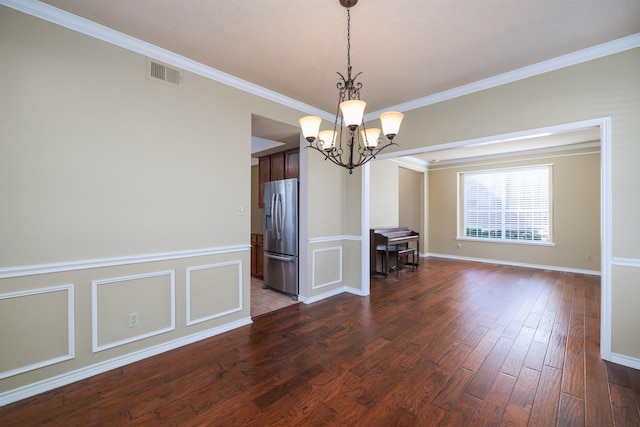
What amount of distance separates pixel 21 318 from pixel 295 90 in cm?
324

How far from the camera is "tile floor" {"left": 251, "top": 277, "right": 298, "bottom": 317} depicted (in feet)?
12.0

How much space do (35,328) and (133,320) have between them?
2.00ft

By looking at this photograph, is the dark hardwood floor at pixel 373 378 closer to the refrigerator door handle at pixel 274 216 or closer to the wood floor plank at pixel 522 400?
the wood floor plank at pixel 522 400

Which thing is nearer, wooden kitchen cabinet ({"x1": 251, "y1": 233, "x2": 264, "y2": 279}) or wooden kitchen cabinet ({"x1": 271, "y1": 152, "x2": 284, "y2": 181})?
wooden kitchen cabinet ({"x1": 271, "y1": 152, "x2": 284, "y2": 181})

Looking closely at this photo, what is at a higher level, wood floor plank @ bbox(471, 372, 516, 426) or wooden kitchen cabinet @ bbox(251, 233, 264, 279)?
wooden kitchen cabinet @ bbox(251, 233, 264, 279)

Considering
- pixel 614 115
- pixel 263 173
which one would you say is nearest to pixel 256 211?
pixel 263 173

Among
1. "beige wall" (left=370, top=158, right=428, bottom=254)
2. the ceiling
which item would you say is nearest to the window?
"beige wall" (left=370, top=158, right=428, bottom=254)

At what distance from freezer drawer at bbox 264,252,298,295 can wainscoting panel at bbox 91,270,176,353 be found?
5.91 ft

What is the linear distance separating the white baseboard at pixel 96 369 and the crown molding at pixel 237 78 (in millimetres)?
2693

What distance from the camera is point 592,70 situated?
2514 millimetres

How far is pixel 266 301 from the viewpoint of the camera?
3.98 meters

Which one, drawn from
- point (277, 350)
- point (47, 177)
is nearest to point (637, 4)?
point (277, 350)

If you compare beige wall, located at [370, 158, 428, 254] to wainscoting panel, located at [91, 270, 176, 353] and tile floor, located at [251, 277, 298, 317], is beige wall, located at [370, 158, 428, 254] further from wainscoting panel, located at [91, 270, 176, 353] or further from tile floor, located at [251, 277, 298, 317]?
wainscoting panel, located at [91, 270, 176, 353]

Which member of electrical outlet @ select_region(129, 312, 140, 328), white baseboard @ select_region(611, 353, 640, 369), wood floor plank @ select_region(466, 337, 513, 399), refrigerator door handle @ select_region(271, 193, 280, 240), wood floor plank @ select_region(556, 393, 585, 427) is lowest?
wood floor plank @ select_region(556, 393, 585, 427)
